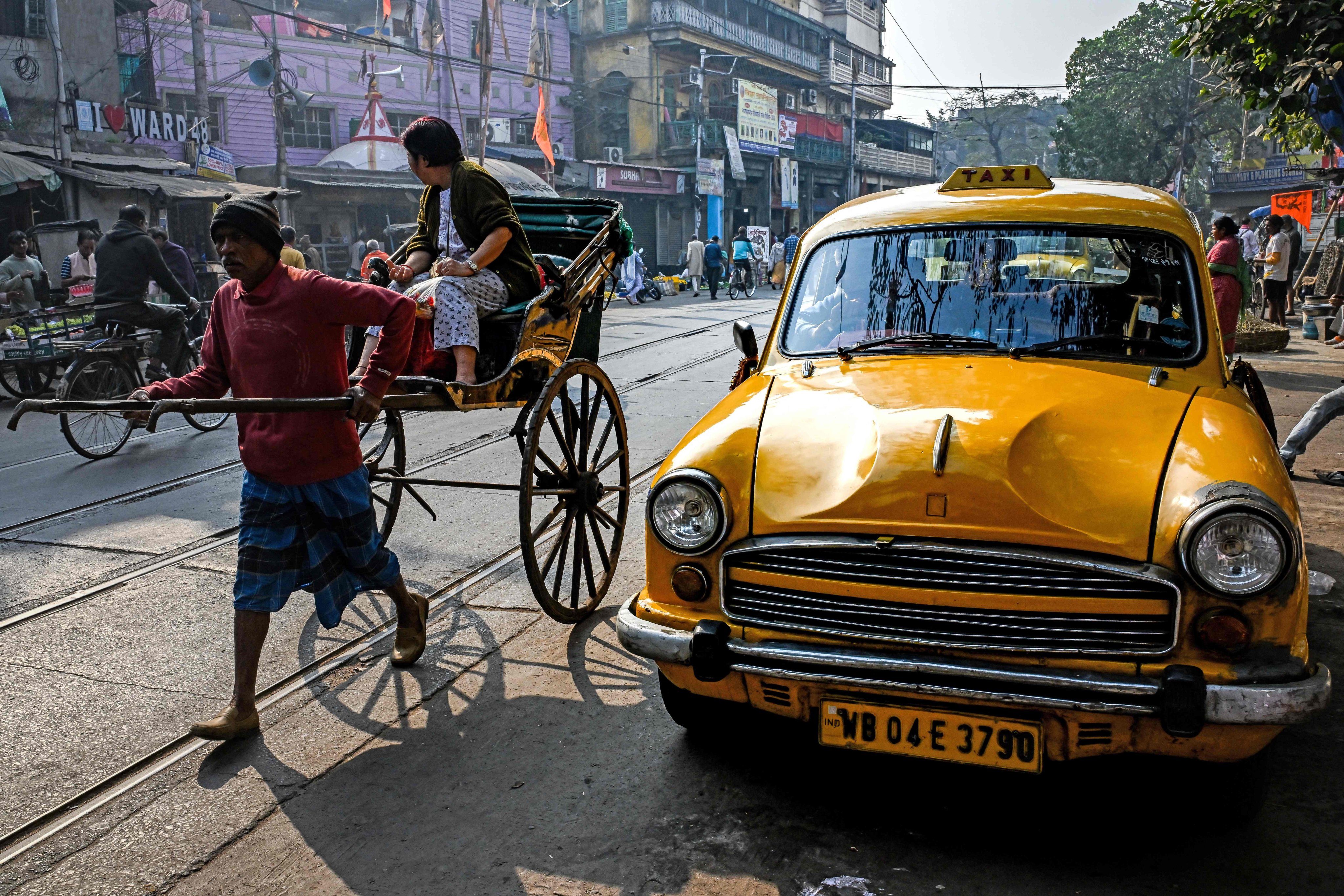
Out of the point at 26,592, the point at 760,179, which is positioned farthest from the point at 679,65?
the point at 26,592

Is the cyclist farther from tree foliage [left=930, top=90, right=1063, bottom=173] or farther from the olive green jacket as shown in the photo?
tree foliage [left=930, top=90, right=1063, bottom=173]

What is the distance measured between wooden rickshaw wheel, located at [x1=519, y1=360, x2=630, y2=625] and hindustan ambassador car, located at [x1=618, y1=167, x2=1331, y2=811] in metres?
0.93

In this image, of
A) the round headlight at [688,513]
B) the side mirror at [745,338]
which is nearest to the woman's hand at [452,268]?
the side mirror at [745,338]

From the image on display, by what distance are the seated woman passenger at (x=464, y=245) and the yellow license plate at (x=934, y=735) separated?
2.44 meters

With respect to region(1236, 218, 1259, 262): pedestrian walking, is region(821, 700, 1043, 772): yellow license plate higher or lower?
lower

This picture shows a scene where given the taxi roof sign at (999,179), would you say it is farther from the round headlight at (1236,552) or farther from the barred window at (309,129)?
the barred window at (309,129)

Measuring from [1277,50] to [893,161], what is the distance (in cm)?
5388

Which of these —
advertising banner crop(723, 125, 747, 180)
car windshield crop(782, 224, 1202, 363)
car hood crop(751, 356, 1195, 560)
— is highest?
advertising banner crop(723, 125, 747, 180)

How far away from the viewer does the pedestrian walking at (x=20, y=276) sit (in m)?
14.5

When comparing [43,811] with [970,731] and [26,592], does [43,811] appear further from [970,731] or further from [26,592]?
[970,731]

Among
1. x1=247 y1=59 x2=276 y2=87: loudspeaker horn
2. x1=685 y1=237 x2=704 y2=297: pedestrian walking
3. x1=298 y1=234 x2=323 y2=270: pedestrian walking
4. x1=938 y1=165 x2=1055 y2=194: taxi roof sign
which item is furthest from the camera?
x1=685 y1=237 x2=704 y2=297: pedestrian walking

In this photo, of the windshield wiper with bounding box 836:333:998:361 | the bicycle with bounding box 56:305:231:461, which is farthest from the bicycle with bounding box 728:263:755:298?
the windshield wiper with bounding box 836:333:998:361

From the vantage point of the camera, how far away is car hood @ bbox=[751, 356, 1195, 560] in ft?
9.12

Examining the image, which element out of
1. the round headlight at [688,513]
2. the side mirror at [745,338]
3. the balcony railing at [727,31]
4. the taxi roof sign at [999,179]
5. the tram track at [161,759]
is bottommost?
the tram track at [161,759]
